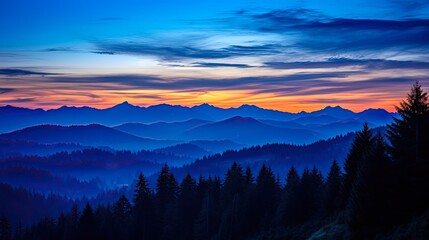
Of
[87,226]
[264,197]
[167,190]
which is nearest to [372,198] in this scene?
[264,197]

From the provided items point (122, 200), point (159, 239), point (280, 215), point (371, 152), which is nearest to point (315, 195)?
point (280, 215)

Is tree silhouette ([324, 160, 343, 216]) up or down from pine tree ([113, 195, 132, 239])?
up

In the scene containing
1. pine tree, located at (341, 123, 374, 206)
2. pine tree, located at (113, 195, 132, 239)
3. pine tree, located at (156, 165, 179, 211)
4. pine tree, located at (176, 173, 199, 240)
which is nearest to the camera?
pine tree, located at (341, 123, 374, 206)

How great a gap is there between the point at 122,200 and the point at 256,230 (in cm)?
2978

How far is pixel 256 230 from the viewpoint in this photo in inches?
2297

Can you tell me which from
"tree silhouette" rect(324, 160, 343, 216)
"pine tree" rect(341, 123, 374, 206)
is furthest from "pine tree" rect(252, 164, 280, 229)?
"pine tree" rect(341, 123, 374, 206)

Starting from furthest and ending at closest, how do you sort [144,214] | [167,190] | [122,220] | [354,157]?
[167,190]
[122,220]
[144,214]
[354,157]

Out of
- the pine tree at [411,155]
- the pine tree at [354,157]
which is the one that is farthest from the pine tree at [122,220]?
the pine tree at [411,155]

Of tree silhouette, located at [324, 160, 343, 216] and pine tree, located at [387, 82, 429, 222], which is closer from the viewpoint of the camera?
pine tree, located at [387, 82, 429, 222]

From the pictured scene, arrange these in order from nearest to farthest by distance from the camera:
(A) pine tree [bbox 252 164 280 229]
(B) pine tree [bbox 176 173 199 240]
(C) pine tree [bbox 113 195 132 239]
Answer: (A) pine tree [bbox 252 164 280 229], (B) pine tree [bbox 176 173 199 240], (C) pine tree [bbox 113 195 132 239]

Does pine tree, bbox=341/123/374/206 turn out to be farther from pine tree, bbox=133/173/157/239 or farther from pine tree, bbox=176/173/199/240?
pine tree, bbox=133/173/157/239

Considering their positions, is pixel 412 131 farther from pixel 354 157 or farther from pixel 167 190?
pixel 167 190

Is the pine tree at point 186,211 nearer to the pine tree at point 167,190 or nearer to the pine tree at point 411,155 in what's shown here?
the pine tree at point 167,190

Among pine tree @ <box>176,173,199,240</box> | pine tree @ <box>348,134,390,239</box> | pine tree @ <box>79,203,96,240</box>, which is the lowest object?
pine tree @ <box>79,203,96,240</box>
